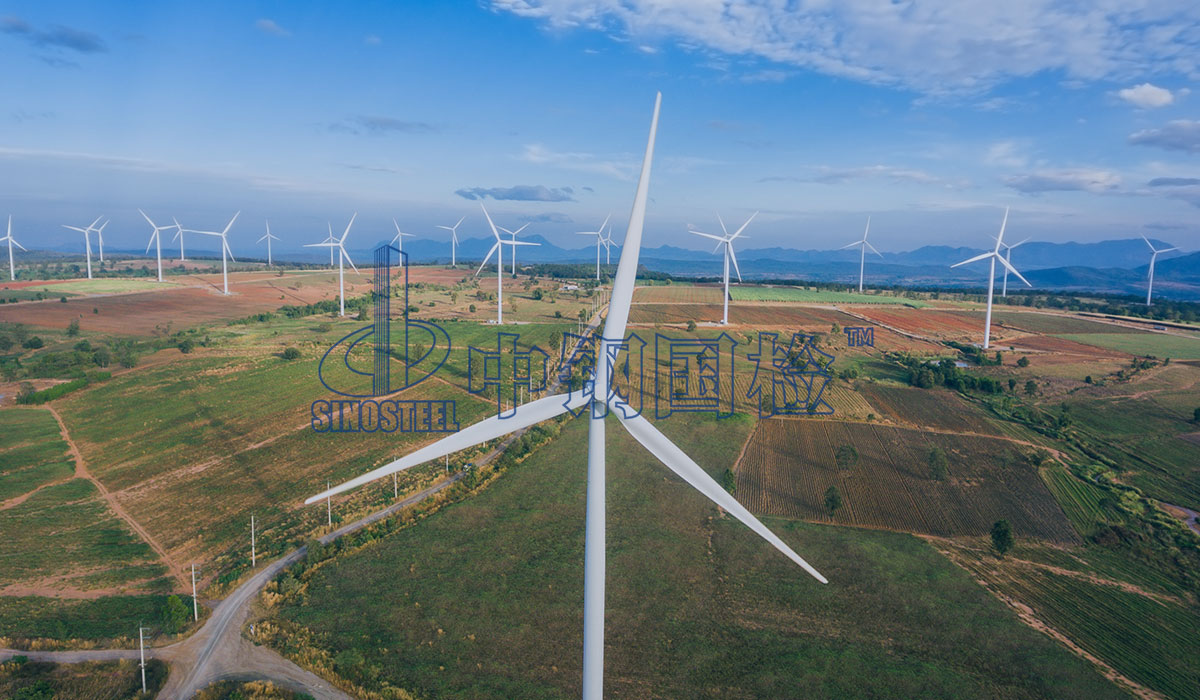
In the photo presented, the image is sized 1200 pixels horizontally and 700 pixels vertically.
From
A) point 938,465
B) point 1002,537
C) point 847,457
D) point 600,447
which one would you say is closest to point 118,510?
point 600,447

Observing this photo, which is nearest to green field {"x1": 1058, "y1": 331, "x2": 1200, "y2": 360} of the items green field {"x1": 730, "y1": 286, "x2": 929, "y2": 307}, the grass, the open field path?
green field {"x1": 730, "y1": 286, "x2": 929, "y2": 307}

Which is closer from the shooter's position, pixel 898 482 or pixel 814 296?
pixel 898 482

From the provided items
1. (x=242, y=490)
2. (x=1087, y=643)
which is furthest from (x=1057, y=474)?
(x=242, y=490)

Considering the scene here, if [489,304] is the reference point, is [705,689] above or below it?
below

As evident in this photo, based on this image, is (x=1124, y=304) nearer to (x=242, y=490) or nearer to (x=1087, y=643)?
(x=1087, y=643)

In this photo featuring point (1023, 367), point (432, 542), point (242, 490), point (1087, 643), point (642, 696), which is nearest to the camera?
point (642, 696)

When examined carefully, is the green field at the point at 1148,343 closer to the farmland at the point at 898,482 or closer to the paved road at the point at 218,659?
the farmland at the point at 898,482

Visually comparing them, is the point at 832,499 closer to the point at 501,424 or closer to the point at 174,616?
the point at 501,424
